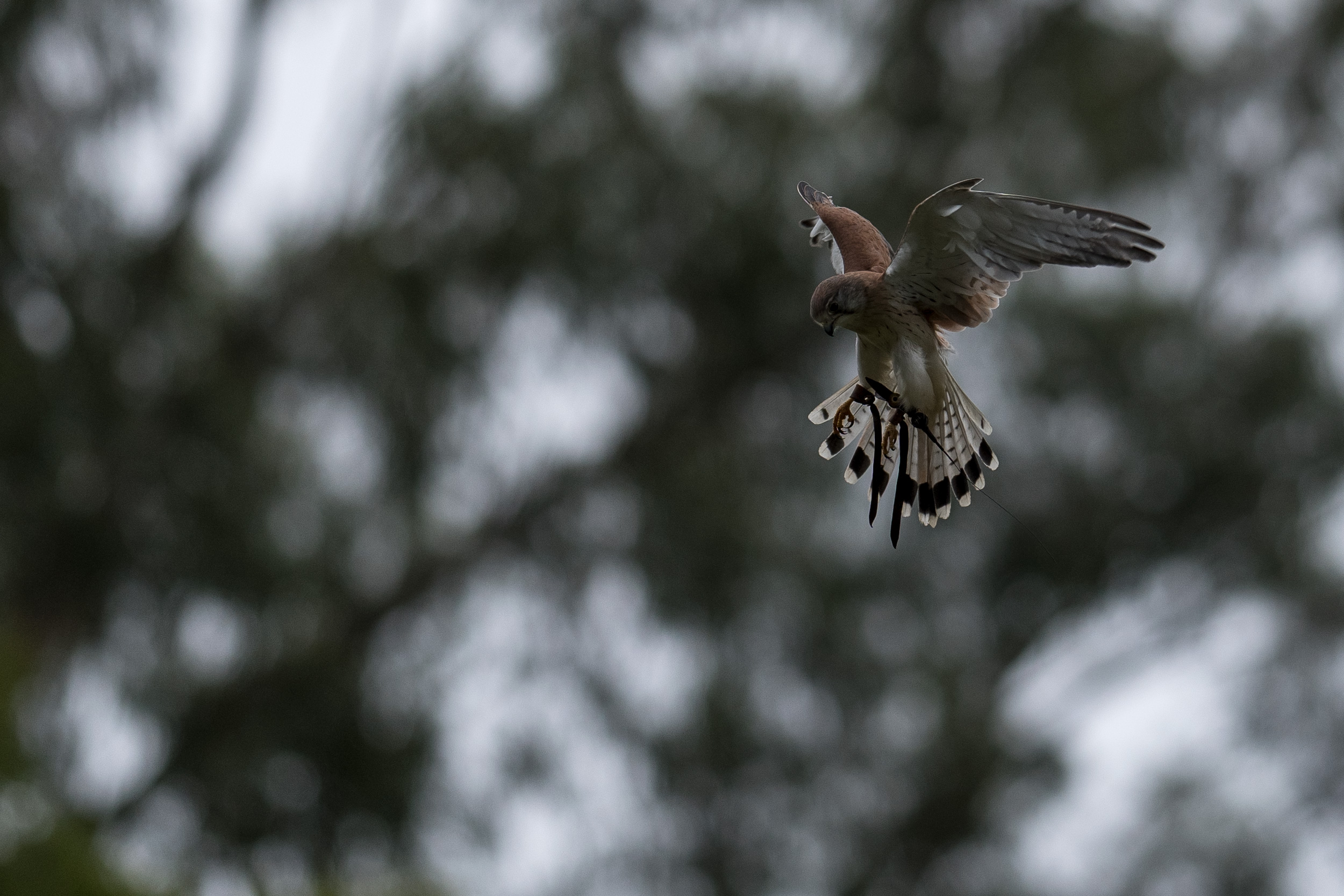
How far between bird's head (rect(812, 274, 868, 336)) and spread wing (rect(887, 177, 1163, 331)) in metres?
0.02

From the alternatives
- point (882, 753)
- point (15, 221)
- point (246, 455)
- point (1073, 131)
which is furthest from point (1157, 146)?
point (15, 221)

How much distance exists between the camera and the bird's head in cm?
62

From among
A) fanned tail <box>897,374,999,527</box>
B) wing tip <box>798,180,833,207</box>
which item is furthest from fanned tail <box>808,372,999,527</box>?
wing tip <box>798,180,833,207</box>

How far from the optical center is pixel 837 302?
2.08 ft

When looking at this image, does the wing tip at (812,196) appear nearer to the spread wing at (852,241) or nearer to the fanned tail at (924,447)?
the spread wing at (852,241)

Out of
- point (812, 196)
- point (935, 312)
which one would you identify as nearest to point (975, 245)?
point (935, 312)

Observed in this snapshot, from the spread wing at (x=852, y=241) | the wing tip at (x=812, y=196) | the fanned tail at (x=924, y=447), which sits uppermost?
the wing tip at (x=812, y=196)

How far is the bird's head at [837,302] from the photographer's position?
2.04ft

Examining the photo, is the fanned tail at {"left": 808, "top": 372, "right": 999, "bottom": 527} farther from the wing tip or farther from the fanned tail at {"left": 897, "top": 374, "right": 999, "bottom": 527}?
the wing tip

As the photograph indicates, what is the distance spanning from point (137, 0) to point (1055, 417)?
3751 millimetres

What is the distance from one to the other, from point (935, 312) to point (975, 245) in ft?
0.16

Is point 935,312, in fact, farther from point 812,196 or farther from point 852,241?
point 812,196

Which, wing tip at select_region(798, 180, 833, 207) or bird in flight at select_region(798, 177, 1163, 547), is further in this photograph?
wing tip at select_region(798, 180, 833, 207)

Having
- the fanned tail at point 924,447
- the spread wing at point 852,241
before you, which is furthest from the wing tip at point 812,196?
the fanned tail at point 924,447
